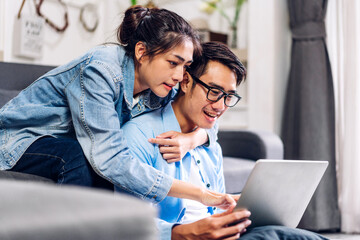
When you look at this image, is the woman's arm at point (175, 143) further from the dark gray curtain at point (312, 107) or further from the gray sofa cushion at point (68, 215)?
the dark gray curtain at point (312, 107)

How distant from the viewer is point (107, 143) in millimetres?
1127

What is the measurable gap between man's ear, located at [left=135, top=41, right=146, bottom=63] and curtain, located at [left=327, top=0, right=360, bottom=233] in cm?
173

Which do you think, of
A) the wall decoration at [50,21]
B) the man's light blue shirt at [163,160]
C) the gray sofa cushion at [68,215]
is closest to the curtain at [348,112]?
the man's light blue shirt at [163,160]

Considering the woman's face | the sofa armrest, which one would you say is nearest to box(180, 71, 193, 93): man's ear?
the woman's face

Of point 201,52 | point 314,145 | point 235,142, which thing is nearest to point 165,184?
point 201,52

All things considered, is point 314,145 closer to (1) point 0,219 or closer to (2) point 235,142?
(2) point 235,142

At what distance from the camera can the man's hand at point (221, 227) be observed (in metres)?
1.01

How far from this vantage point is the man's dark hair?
137cm

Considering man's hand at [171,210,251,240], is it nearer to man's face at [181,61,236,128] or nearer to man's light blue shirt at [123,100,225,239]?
man's light blue shirt at [123,100,225,239]

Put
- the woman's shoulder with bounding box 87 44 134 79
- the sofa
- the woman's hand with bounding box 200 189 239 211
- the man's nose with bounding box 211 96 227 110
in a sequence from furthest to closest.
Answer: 1. the man's nose with bounding box 211 96 227 110
2. the woman's shoulder with bounding box 87 44 134 79
3. the woman's hand with bounding box 200 189 239 211
4. the sofa

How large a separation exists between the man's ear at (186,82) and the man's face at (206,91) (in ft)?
0.08

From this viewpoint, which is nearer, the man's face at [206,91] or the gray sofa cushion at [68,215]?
the gray sofa cushion at [68,215]

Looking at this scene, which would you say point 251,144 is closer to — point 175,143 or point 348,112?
point 348,112

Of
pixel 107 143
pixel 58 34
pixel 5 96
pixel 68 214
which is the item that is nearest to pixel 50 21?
pixel 58 34
